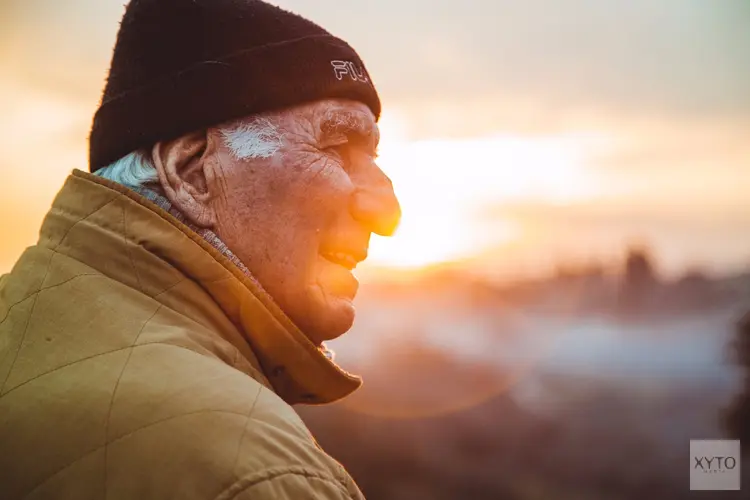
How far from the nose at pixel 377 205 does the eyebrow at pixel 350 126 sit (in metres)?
0.13

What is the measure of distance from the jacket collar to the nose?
0.61 meters

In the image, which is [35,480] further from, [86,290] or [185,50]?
[185,50]

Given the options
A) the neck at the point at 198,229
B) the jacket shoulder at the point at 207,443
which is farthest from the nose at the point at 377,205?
the jacket shoulder at the point at 207,443

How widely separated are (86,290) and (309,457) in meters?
0.67

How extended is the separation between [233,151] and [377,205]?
0.53 m

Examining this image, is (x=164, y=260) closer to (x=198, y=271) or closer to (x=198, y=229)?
(x=198, y=271)

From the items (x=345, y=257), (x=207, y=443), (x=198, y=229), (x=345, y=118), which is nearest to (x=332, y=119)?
(x=345, y=118)

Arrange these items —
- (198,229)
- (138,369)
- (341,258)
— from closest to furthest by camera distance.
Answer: (138,369) → (198,229) → (341,258)

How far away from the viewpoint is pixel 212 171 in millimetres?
2447

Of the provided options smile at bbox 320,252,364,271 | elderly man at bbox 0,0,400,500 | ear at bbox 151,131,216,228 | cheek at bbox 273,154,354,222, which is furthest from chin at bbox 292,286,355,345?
ear at bbox 151,131,216,228

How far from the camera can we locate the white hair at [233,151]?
2422 mm

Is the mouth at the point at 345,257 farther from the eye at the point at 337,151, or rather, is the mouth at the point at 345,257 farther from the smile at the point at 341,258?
the eye at the point at 337,151

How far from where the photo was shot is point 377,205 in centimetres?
274

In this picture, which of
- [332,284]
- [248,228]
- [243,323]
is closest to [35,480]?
[243,323]
